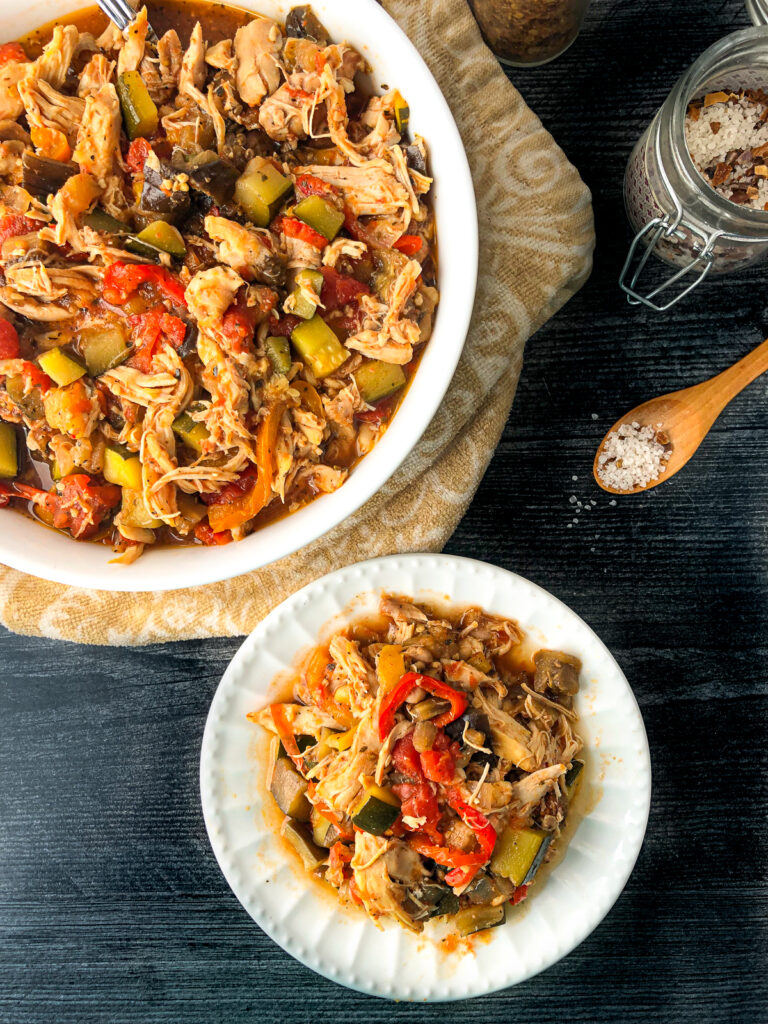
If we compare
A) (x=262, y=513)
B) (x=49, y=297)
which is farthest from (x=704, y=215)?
(x=49, y=297)

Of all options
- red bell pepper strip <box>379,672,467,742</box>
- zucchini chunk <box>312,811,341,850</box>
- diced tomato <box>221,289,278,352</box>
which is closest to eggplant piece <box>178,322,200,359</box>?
diced tomato <box>221,289,278,352</box>

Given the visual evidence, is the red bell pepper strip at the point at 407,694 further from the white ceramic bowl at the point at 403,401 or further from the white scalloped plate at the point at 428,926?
the white ceramic bowl at the point at 403,401

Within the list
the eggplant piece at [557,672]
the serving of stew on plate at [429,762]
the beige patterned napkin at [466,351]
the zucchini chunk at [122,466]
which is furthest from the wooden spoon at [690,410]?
the zucchini chunk at [122,466]

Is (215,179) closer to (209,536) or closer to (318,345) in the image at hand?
(318,345)

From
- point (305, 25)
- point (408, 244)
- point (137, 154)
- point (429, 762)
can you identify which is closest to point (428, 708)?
point (429, 762)

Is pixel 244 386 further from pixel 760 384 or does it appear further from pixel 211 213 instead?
pixel 760 384
